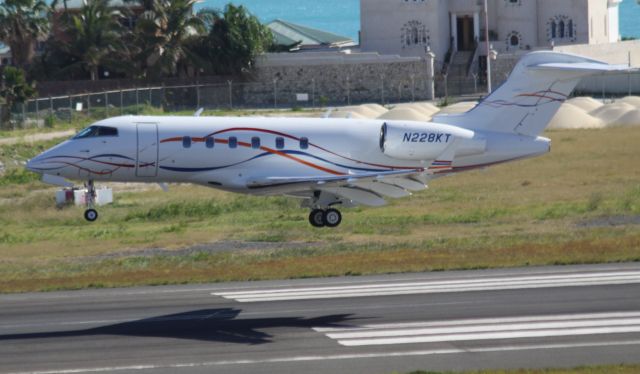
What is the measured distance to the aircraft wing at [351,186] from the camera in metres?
35.8

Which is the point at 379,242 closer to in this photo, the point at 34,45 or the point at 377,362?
the point at 377,362

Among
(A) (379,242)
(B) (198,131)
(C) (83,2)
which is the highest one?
(C) (83,2)

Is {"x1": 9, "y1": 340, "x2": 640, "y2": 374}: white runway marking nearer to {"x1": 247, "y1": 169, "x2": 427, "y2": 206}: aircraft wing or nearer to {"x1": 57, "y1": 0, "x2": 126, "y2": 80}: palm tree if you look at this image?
{"x1": 247, "y1": 169, "x2": 427, "y2": 206}: aircraft wing

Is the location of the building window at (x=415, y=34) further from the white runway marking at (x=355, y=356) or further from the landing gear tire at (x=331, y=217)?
the white runway marking at (x=355, y=356)

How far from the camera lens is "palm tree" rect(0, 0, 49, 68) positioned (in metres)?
94.9

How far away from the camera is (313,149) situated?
37.3m

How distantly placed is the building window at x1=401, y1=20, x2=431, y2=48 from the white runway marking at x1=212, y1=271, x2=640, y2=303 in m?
71.4

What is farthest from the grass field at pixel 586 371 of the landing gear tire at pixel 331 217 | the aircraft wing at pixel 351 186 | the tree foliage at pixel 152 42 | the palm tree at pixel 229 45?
the palm tree at pixel 229 45

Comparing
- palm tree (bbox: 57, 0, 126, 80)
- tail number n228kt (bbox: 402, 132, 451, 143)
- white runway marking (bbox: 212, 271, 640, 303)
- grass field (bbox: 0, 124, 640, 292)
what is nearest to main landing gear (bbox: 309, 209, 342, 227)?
grass field (bbox: 0, 124, 640, 292)

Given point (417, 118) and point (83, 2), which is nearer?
point (417, 118)

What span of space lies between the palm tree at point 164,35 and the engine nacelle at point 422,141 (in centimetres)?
6202

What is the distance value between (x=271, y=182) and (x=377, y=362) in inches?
563

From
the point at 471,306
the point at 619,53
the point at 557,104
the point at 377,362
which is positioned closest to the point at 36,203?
the point at 557,104

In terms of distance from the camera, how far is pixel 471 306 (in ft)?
92.2
